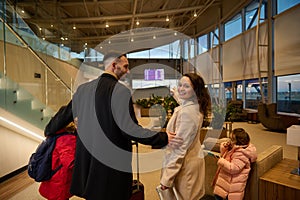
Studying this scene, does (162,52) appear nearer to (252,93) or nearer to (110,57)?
(252,93)

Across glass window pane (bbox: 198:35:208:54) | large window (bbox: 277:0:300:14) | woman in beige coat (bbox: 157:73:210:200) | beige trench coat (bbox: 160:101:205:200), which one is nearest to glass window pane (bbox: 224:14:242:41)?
glass window pane (bbox: 198:35:208:54)

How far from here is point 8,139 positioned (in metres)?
3.26

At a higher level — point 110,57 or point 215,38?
point 215,38

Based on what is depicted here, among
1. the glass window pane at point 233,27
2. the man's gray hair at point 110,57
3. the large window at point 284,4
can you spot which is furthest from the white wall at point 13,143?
the glass window pane at point 233,27

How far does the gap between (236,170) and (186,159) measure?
26.5 inches

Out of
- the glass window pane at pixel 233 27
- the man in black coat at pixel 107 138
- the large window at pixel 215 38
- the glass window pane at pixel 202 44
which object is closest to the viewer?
the man in black coat at pixel 107 138

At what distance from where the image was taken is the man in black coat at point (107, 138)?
1199 mm

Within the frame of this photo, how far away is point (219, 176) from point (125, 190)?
1095mm

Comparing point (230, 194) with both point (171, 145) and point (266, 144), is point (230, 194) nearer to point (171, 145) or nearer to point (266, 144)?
point (171, 145)

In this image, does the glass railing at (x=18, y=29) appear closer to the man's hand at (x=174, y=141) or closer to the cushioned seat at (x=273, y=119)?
the man's hand at (x=174, y=141)

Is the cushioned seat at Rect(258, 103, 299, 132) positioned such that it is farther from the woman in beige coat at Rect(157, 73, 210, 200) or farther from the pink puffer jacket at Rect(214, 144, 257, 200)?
the woman in beige coat at Rect(157, 73, 210, 200)

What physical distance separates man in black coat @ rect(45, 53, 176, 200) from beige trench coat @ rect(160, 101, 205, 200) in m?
0.17

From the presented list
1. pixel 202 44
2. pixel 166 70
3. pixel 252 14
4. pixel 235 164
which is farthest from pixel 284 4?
pixel 166 70

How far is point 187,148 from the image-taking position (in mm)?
1412
